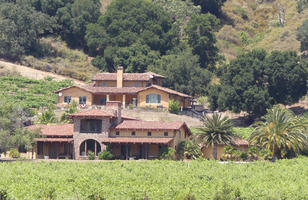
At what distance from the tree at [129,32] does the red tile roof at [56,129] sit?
3631 cm

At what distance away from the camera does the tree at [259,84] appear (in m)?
91.8

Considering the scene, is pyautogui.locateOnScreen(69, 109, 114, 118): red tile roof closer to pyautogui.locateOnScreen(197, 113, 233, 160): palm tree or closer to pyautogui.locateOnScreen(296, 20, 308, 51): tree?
pyautogui.locateOnScreen(197, 113, 233, 160): palm tree

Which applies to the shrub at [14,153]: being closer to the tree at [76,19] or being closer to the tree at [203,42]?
the tree at [203,42]

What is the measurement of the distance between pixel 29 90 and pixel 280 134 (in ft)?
141

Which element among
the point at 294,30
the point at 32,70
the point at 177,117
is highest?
the point at 294,30

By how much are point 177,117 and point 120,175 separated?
30348mm

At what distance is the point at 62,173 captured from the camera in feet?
195

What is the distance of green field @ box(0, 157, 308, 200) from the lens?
1943 inches

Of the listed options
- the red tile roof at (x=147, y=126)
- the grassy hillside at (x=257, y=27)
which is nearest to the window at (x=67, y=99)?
the red tile roof at (x=147, y=126)

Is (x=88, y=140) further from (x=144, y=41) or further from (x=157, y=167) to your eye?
(x=144, y=41)

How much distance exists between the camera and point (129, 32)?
118000 millimetres

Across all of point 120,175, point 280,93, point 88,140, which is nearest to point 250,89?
point 280,93

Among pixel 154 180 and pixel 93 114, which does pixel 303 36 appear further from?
pixel 154 180

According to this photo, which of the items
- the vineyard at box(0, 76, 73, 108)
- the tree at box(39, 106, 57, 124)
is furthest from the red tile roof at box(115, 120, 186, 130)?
the vineyard at box(0, 76, 73, 108)
